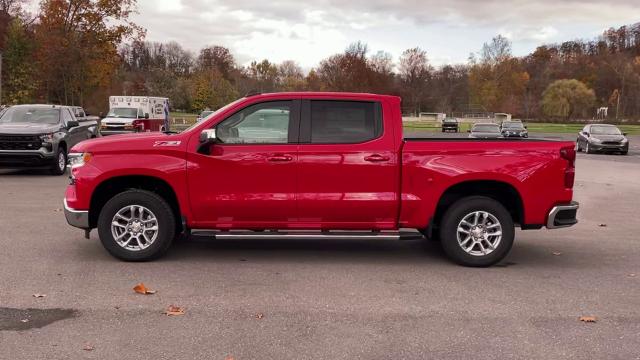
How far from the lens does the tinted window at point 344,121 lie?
6531mm

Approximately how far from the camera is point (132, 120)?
2892 centimetres

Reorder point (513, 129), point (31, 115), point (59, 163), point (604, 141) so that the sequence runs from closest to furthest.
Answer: point (59, 163) < point (31, 115) < point (604, 141) < point (513, 129)

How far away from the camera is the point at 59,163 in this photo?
15.3 m

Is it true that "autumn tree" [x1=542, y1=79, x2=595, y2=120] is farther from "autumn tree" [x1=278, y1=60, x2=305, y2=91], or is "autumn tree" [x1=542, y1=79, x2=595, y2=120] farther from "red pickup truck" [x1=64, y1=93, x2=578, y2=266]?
"red pickup truck" [x1=64, y1=93, x2=578, y2=266]

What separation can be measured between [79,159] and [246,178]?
6.06 feet

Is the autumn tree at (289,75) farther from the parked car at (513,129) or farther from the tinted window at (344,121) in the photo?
the tinted window at (344,121)

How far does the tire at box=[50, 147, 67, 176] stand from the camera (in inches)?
593

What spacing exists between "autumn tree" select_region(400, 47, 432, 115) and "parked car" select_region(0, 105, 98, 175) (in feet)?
308

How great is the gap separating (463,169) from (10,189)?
9.94m

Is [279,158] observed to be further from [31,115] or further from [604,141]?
[604,141]

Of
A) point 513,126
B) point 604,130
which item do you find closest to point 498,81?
point 513,126

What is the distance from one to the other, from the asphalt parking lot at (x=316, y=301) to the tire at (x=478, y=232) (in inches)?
6.4

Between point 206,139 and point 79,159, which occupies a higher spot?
point 206,139

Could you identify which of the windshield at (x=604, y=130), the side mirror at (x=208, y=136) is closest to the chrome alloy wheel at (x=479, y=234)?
the side mirror at (x=208, y=136)
